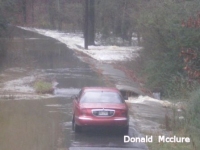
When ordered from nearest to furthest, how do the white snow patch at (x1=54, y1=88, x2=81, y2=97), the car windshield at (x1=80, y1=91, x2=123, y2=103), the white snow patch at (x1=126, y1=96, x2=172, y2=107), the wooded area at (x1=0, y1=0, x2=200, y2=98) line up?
the car windshield at (x1=80, y1=91, x2=123, y2=103) → the wooded area at (x1=0, y1=0, x2=200, y2=98) → the white snow patch at (x1=126, y1=96, x2=172, y2=107) → the white snow patch at (x1=54, y1=88, x2=81, y2=97)

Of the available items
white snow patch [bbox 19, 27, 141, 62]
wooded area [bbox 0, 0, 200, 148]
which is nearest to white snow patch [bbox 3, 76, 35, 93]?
wooded area [bbox 0, 0, 200, 148]

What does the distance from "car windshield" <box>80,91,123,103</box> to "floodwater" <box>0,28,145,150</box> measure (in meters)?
0.87

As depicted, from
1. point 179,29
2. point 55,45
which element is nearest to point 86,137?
point 179,29

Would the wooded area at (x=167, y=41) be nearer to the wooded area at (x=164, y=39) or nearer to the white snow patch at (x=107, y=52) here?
the wooded area at (x=164, y=39)

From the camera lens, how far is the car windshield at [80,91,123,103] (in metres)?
17.1

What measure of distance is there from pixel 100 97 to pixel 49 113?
13.1 ft

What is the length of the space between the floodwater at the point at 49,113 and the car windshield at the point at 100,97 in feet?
2.86

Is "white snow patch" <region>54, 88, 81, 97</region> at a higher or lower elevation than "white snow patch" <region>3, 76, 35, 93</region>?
higher

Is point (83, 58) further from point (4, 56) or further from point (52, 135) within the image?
point (52, 135)

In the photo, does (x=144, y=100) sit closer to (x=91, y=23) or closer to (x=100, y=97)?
(x=100, y=97)

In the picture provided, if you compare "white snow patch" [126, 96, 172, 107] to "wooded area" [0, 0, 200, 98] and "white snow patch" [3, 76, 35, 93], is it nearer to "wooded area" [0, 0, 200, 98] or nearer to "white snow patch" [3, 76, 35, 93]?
"wooded area" [0, 0, 200, 98]

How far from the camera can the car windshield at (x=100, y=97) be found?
17.1 metres

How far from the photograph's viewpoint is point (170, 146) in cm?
1413

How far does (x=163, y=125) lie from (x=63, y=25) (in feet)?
214
